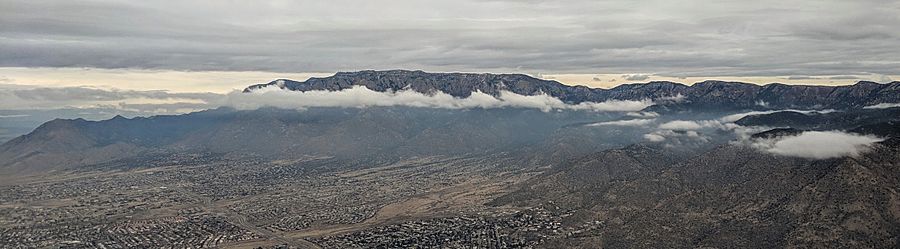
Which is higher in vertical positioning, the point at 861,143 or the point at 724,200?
the point at 861,143

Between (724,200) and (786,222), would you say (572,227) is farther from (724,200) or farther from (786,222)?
(786,222)

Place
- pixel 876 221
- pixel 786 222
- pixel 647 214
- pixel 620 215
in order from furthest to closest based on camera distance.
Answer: pixel 620 215 < pixel 647 214 < pixel 786 222 < pixel 876 221

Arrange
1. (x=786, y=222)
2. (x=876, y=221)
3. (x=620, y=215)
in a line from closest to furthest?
1. (x=876, y=221)
2. (x=786, y=222)
3. (x=620, y=215)

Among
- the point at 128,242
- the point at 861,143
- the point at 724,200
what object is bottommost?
the point at 128,242

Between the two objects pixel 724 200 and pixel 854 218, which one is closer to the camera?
pixel 854 218

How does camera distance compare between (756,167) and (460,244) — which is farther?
(756,167)

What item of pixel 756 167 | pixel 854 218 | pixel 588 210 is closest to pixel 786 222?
pixel 854 218

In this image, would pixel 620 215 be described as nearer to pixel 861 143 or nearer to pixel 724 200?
pixel 724 200

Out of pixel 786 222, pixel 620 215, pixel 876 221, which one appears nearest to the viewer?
pixel 876 221

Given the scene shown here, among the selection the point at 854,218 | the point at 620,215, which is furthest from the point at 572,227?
the point at 854,218
